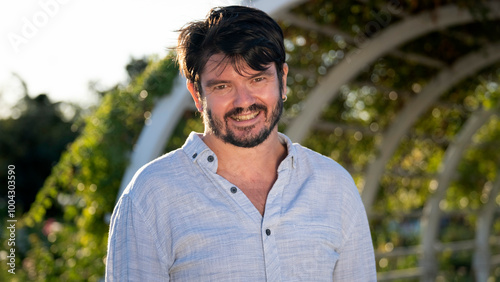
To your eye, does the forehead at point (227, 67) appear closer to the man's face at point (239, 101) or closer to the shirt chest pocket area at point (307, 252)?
the man's face at point (239, 101)

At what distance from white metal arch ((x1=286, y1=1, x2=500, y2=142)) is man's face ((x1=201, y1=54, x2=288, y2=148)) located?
2102 mm

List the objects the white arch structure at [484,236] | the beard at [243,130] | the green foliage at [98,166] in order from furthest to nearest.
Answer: the white arch structure at [484,236]
the green foliage at [98,166]
the beard at [243,130]

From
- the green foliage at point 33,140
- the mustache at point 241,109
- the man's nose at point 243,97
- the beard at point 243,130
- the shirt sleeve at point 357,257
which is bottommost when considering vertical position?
the shirt sleeve at point 357,257

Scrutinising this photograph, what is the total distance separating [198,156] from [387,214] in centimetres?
400

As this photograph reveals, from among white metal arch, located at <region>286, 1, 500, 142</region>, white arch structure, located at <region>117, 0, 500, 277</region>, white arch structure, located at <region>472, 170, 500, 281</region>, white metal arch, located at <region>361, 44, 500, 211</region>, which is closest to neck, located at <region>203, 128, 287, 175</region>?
white arch structure, located at <region>117, 0, 500, 277</region>

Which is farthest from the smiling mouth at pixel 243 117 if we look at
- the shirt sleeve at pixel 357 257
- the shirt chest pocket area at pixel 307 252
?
the shirt sleeve at pixel 357 257

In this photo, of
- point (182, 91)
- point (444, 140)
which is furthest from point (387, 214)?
point (182, 91)

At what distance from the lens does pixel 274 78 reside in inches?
62.4

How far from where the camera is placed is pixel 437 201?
5.70m

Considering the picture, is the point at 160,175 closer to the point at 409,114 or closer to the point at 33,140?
the point at 409,114

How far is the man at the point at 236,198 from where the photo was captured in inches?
57.3

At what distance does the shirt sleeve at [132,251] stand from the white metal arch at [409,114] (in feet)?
11.6

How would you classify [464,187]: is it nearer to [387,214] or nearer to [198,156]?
[387,214]

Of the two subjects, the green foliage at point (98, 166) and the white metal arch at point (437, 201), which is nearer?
the green foliage at point (98, 166)
